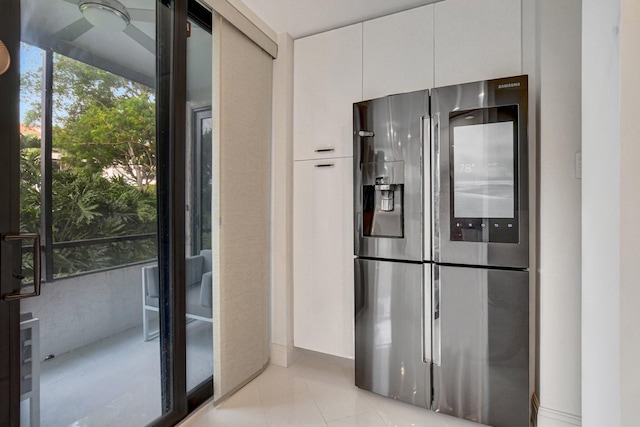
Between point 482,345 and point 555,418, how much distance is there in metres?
0.46

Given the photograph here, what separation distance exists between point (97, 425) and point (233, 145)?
1.53m

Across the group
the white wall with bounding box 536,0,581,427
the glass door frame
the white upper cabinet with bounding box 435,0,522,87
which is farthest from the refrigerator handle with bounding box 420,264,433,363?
the glass door frame

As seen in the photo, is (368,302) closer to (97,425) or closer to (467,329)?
(467,329)

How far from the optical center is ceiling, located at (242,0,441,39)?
78.0 inches

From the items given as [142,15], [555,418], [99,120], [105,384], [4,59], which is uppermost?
[142,15]

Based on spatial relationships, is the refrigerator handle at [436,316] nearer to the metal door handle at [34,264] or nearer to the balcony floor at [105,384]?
the balcony floor at [105,384]

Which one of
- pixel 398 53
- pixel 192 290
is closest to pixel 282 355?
pixel 192 290

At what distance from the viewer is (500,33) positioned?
1.78 meters

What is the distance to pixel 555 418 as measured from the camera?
155 cm

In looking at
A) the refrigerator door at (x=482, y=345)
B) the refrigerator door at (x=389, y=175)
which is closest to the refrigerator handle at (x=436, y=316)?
the refrigerator door at (x=482, y=345)

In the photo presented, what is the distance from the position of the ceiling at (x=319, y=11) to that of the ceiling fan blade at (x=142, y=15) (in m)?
0.64

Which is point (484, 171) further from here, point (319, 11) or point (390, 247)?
point (319, 11)

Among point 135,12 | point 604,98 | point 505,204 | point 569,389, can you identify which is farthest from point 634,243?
point 135,12

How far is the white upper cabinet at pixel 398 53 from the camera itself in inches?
77.7
